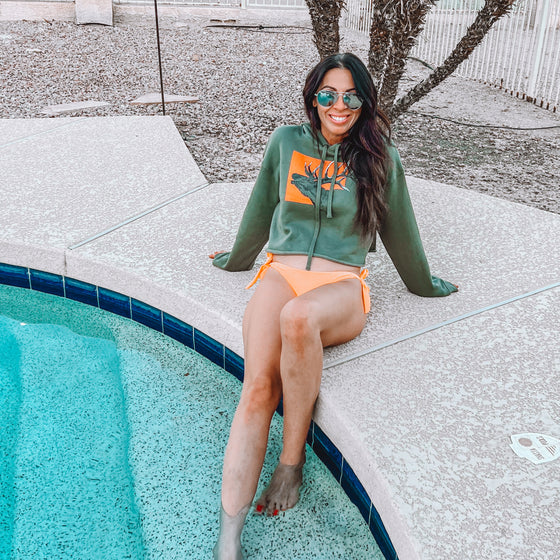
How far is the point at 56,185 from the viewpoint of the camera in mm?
4039

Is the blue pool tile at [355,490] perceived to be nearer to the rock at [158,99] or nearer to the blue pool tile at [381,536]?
the blue pool tile at [381,536]

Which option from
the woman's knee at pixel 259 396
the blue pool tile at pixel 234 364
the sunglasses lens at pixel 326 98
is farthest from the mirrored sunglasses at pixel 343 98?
the blue pool tile at pixel 234 364

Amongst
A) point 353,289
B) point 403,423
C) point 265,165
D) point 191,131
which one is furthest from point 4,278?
point 191,131

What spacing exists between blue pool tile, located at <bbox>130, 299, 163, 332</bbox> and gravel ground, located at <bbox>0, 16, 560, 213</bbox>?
177 cm

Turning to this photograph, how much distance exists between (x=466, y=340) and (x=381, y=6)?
2664mm

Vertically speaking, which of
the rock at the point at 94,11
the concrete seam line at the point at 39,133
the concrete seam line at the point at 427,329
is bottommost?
the concrete seam line at the point at 427,329

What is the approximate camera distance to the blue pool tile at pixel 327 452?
219 cm

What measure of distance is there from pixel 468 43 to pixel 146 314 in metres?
3.00

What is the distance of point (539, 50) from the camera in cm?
728

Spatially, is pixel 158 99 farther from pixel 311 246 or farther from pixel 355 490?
pixel 355 490

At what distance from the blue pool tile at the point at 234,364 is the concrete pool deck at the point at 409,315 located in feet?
0.33

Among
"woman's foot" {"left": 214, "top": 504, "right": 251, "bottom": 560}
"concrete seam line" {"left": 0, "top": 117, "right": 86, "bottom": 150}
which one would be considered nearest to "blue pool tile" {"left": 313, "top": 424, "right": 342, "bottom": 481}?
"woman's foot" {"left": 214, "top": 504, "right": 251, "bottom": 560}

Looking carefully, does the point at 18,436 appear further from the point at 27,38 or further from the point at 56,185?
the point at 27,38

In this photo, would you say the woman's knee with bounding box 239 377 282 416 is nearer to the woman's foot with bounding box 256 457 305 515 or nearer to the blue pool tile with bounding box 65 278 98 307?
the woman's foot with bounding box 256 457 305 515
